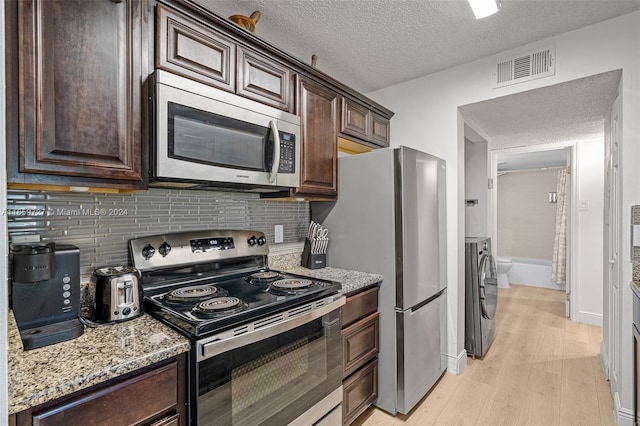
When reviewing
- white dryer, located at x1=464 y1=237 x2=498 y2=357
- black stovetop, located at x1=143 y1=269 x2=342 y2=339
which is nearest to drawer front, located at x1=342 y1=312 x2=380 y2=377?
black stovetop, located at x1=143 y1=269 x2=342 y2=339

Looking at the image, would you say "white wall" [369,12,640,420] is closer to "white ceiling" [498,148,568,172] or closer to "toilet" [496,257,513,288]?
"white ceiling" [498,148,568,172]

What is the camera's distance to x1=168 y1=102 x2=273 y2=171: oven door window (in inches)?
52.0

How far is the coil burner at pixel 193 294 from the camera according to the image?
135 cm

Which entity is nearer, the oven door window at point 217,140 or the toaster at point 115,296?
the toaster at point 115,296

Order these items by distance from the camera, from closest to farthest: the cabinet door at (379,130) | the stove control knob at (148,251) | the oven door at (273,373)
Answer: the oven door at (273,373) < the stove control knob at (148,251) < the cabinet door at (379,130)

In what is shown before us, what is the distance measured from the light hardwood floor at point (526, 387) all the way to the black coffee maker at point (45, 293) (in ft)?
5.65

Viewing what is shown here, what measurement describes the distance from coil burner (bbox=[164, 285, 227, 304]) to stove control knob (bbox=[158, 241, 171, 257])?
0.66 ft

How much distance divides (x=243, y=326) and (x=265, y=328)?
104mm

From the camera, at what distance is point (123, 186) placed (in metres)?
1.23

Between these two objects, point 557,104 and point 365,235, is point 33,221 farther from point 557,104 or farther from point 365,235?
point 557,104

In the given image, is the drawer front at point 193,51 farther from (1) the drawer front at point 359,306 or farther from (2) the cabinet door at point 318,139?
(1) the drawer front at point 359,306

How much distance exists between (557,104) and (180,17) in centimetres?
278

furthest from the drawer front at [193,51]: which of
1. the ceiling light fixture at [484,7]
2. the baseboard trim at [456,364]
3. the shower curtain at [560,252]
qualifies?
the shower curtain at [560,252]

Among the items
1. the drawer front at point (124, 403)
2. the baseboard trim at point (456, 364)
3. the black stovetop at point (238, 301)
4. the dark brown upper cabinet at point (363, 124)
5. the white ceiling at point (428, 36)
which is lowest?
the baseboard trim at point (456, 364)
